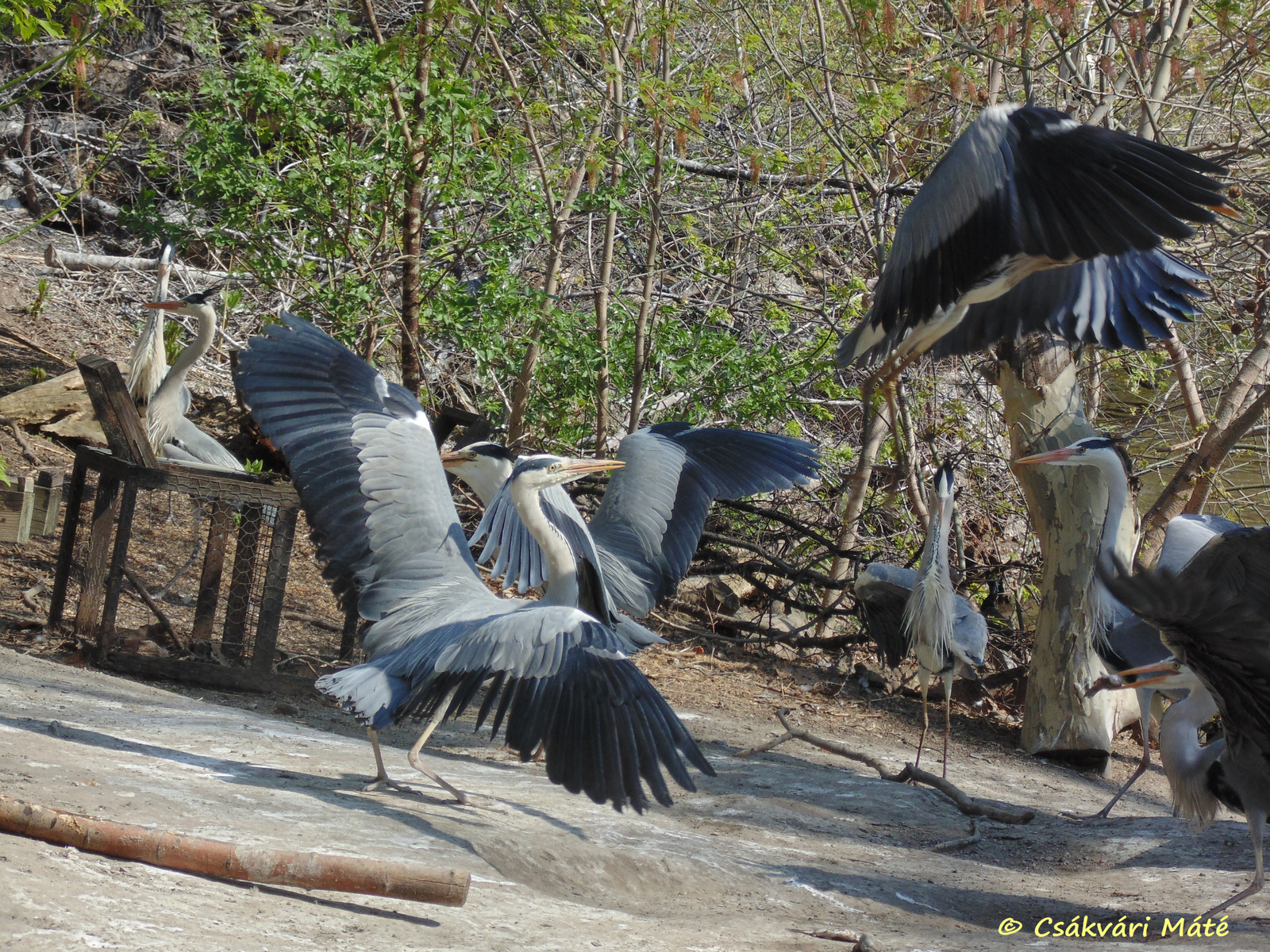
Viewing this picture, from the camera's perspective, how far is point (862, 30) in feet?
22.5

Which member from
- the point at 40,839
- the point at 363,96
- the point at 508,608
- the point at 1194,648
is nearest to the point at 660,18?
the point at 363,96

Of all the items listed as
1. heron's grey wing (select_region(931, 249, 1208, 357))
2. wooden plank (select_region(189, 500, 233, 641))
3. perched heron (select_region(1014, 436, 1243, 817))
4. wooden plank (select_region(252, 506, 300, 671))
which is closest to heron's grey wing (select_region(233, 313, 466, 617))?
wooden plank (select_region(252, 506, 300, 671))

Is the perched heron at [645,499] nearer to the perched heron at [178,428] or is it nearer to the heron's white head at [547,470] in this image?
the heron's white head at [547,470]

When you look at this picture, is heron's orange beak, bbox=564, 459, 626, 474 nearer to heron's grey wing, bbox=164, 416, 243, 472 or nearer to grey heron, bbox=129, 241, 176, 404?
heron's grey wing, bbox=164, 416, 243, 472

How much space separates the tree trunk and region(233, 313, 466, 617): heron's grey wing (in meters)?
3.35

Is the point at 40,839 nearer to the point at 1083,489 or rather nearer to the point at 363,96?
the point at 363,96

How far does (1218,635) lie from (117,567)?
179 inches

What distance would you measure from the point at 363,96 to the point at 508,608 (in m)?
3.47

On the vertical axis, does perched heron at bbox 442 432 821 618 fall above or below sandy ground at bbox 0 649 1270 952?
above

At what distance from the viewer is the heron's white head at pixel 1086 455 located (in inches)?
237

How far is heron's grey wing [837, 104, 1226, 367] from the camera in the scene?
405 cm

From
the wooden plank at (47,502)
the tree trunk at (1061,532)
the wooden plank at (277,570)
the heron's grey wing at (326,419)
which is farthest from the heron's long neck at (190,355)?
the tree trunk at (1061,532)

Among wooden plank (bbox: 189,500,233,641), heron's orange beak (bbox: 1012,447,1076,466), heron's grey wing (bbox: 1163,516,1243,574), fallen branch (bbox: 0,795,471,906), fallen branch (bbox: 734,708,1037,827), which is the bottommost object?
fallen branch (bbox: 734,708,1037,827)

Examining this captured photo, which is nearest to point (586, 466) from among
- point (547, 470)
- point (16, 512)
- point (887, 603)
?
point (547, 470)
